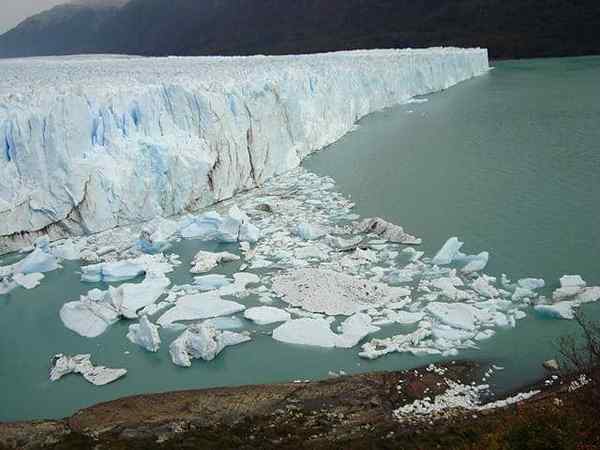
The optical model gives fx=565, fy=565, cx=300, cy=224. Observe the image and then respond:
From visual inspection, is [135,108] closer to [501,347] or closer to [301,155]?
[301,155]

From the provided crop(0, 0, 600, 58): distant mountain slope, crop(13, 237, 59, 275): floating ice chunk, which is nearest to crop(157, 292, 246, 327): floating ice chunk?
crop(13, 237, 59, 275): floating ice chunk

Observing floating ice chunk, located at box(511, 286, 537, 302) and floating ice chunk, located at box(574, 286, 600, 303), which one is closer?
floating ice chunk, located at box(574, 286, 600, 303)

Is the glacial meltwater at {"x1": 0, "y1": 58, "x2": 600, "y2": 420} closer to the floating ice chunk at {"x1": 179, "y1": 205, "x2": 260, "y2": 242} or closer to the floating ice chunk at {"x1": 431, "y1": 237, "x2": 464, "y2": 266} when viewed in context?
the floating ice chunk at {"x1": 179, "y1": 205, "x2": 260, "y2": 242}

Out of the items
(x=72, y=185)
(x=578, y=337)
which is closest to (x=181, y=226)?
(x=72, y=185)

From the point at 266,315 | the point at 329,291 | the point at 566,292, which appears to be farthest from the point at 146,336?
the point at 566,292

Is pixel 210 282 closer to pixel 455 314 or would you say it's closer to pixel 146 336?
pixel 146 336

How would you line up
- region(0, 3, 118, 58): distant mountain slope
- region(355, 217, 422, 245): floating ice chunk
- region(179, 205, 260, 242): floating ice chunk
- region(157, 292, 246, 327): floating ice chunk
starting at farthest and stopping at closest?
region(0, 3, 118, 58): distant mountain slope, region(179, 205, 260, 242): floating ice chunk, region(355, 217, 422, 245): floating ice chunk, region(157, 292, 246, 327): floating ice chunk
